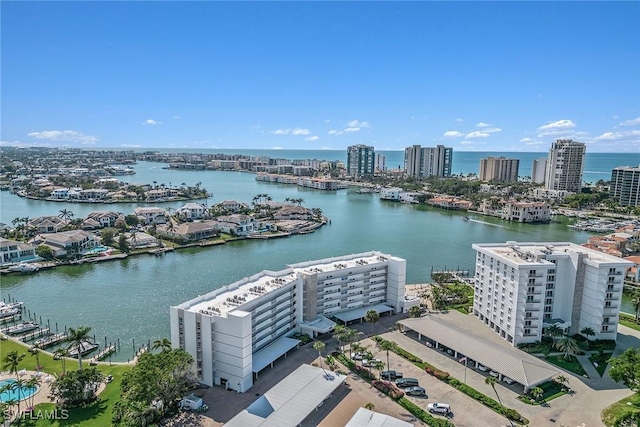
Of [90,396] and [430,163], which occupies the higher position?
[430,163]

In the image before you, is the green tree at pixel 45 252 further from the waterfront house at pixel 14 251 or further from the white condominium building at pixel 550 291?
the white condominium building at pixel 550 291

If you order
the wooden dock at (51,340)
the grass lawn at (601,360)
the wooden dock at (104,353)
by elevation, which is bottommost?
the wooden dock at (104,353)

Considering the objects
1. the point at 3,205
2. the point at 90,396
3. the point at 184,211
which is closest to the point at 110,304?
the point at 90,396

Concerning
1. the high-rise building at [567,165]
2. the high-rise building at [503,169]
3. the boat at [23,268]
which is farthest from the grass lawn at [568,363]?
the high-rise building at [503,169]

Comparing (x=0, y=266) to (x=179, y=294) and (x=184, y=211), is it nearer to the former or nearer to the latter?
(x=179, y=294)

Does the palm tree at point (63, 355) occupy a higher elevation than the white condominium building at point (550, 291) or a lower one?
lower

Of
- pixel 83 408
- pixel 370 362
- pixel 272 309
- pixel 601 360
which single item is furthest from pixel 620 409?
pixel 83 408

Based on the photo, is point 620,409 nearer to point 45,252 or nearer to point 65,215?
point 45,252
